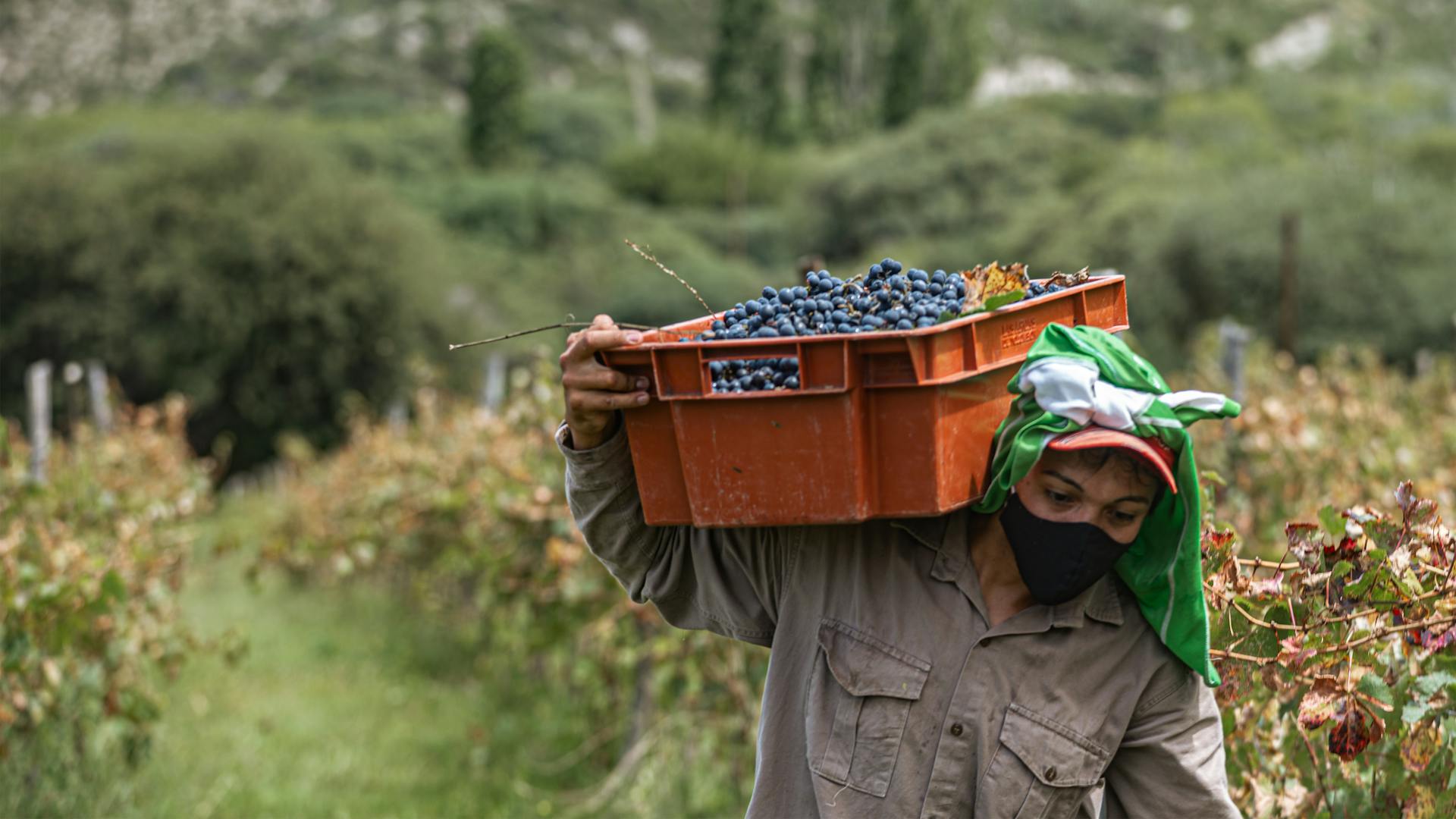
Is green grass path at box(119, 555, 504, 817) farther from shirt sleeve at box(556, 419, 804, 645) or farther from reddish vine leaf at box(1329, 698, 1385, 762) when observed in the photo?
reddish vine leaf at box(1329, 698, 1385, 762)

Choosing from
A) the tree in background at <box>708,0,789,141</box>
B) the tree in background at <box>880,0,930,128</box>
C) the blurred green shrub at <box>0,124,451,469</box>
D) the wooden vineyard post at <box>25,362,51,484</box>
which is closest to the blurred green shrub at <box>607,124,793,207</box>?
the tree in background at <box>708,0,789,141</box>

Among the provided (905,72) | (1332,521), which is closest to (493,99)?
(905,72)

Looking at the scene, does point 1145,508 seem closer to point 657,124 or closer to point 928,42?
point 928,42

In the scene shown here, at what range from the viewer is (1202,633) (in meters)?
2.21

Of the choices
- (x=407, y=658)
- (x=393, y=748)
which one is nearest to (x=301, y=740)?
(x=393, y=748)

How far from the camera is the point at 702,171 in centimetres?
7456

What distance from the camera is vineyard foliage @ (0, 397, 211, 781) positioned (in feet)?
14.8

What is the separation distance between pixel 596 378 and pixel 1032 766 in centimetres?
88

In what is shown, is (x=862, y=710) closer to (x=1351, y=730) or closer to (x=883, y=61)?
(x=1351, y=730)

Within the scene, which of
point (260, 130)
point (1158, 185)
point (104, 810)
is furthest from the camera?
point (1158, 185)

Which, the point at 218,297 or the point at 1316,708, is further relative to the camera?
the point at 218,297

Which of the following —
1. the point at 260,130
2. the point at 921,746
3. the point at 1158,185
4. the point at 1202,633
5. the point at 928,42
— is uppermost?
the point at 928,42

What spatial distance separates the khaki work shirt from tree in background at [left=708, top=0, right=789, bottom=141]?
67.5m

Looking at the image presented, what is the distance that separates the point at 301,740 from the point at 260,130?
3888cm
